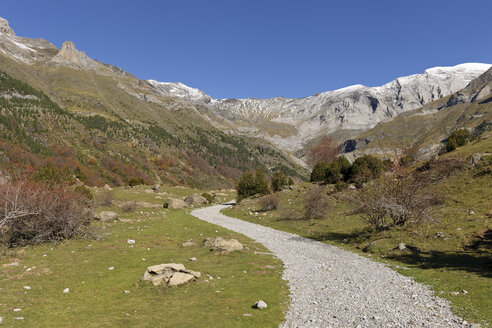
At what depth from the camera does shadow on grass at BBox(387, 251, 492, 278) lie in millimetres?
14773

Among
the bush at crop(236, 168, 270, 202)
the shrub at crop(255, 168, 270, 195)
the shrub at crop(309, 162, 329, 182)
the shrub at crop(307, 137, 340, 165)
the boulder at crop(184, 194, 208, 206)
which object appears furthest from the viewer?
the shrub at crop(307, 137, 340, 165)

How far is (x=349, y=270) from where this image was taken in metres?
16.3

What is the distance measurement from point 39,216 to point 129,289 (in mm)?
13798

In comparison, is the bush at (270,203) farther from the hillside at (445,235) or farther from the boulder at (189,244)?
the boulder at (189,244)

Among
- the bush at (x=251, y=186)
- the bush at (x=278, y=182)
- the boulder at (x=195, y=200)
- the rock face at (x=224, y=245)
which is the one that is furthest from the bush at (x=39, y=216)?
the bush at (x=278, y=182)

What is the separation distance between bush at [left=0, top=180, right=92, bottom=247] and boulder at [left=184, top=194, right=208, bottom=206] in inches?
1714

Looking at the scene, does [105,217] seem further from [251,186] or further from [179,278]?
[251,186]

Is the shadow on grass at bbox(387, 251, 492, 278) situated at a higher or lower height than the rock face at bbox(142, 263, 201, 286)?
lower

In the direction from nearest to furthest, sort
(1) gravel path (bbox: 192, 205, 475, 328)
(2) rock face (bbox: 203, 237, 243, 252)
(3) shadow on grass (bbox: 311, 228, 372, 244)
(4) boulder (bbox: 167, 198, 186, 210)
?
(1) gravel path (bbox: 192, 205, 475, 328) < (2) rock face (bbox: 203, 237, 243, 252) < (3) shadow on grass (bbox: 311, 228, 372, 244) < (4) boulder (bbox: 167, 198, 186, 210)

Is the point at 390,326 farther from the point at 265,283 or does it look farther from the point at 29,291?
the point at 29,291

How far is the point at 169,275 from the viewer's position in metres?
13.1

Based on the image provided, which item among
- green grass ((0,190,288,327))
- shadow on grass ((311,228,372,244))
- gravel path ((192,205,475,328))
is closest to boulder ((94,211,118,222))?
green grass ((0,190,288,327))

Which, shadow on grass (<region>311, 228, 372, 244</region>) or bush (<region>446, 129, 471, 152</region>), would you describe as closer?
shadow on grass (<region>311, 228, 372, 244</region>)

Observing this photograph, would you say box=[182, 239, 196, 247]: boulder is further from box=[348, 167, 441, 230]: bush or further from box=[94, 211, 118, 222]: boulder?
box=[94, 211, 118, 222]: boulder
